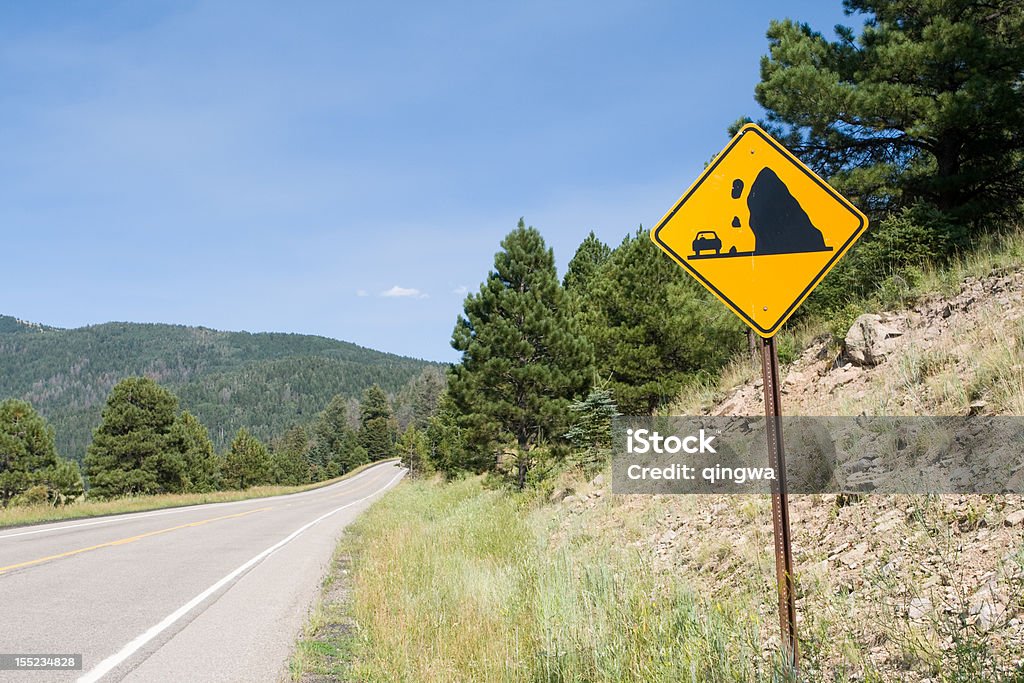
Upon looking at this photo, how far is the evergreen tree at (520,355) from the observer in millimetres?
17750

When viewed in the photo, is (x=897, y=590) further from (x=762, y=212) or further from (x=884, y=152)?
(x=884, y=152)

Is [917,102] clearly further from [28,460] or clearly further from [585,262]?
[28,460]

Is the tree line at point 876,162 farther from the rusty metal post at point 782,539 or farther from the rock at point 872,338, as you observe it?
the rusty metal post at point 782,539

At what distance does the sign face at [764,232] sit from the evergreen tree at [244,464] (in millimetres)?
80461

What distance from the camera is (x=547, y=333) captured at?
18031 mm

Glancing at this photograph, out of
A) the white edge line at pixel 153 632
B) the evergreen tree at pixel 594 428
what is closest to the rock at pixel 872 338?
the evergreen tree at pixel 594 428

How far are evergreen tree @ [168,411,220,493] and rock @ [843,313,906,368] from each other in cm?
4842

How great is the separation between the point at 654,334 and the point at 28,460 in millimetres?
41492

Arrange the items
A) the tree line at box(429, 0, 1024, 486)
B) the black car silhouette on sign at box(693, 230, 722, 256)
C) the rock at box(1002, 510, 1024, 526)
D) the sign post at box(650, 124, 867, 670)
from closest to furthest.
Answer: the sign post at box(650, 124, 867, 670)
the black car silhouette on sign at box(693, 230, 722, 256)
the rock at box(1002, 510, 1024, 526)
the tree line at box(429, 0, 1024, 486)

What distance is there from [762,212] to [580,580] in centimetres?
322

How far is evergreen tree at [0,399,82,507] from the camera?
39.6 m

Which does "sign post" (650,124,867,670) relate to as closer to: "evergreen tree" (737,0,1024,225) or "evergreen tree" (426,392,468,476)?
"evergreen tree" (737,0,1024,225)

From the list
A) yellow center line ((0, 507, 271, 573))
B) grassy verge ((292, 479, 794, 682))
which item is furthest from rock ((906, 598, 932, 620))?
yellow center line ((0, 507, 271, 573))

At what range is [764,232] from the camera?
3914 mm
